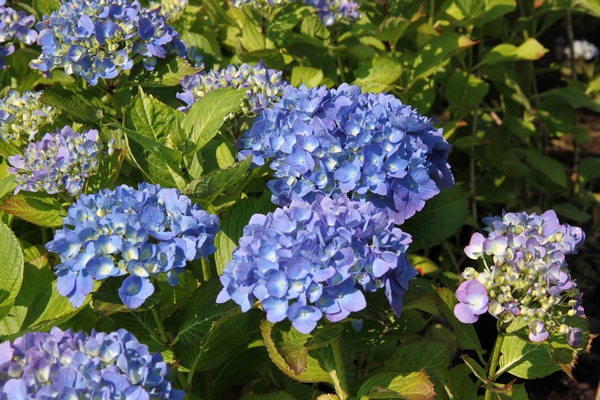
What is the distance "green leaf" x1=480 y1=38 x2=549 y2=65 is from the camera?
272 cm

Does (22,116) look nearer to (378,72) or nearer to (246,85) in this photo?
(246,85)

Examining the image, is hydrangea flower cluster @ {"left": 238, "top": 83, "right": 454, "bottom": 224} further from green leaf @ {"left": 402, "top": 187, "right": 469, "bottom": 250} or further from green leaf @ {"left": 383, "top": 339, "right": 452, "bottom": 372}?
green leaf @ {"left": 383, "top": 339, "right": 452, "bottom": 372}

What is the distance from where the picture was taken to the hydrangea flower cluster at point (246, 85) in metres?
1.76

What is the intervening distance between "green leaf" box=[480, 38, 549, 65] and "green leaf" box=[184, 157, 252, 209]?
1.58 meters

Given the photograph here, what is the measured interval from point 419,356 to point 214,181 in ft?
2.04

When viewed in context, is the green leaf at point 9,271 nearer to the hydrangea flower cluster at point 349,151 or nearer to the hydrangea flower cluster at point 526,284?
the hydrangea flower cluster at point 349,151

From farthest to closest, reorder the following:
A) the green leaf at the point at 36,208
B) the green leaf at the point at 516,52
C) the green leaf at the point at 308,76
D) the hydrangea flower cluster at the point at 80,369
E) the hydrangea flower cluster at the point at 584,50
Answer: the hydrangea flower cluster at the point at 584,50, the green leaf at the point at 516,52, the green leaf at the point at 308,76, the green leaf at the point at 36,208, the hydrangea flower cluster at the point at 80,369

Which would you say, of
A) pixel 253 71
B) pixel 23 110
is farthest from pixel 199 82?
pixel 23 110

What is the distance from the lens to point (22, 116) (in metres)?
1.84

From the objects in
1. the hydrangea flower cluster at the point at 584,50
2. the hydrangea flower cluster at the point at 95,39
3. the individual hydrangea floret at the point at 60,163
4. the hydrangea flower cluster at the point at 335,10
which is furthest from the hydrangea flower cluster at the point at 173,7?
the hydrangea flower cluster at the point at 584,50

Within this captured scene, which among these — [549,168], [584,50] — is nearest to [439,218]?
[549,168]

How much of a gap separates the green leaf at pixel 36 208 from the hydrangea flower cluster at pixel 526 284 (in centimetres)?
95

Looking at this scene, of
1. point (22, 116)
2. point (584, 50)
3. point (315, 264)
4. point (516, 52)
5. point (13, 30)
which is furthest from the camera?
point (584, 50)

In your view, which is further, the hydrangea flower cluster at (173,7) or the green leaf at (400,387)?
the hydrangea flower cluster at (173,7)
